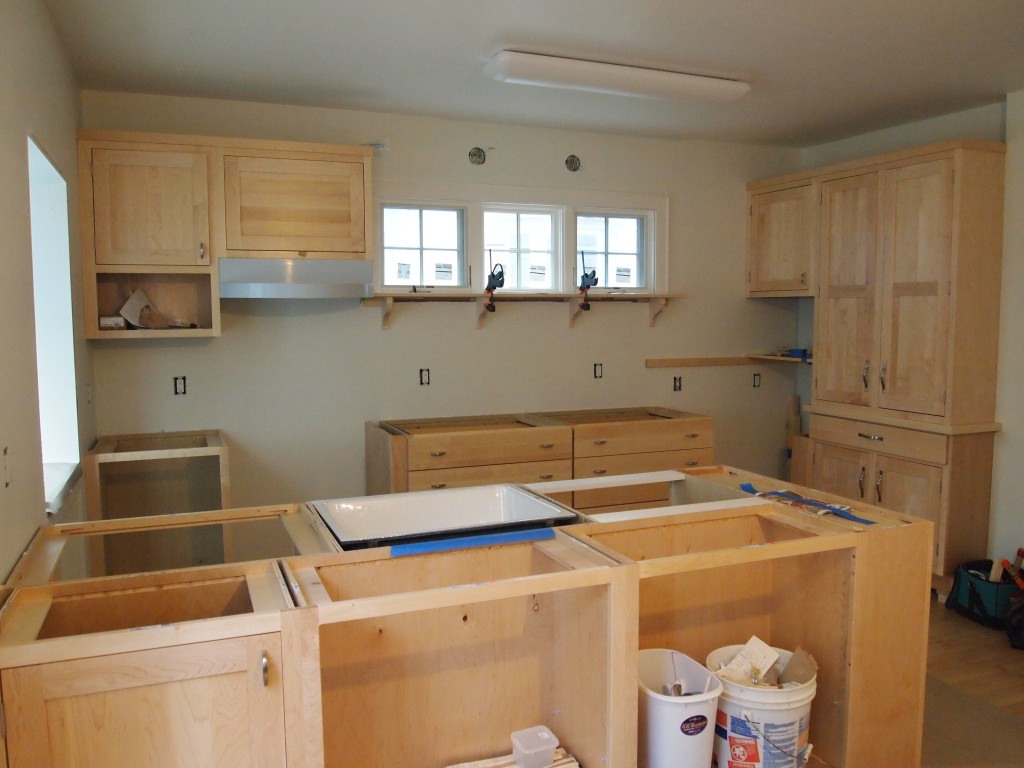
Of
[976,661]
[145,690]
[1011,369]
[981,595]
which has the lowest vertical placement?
[976,661]

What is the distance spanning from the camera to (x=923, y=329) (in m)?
4.04

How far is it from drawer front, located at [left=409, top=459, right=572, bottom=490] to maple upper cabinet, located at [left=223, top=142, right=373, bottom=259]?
1108 millimetres

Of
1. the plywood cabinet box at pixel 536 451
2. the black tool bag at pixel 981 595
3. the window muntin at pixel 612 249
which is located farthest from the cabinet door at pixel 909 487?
the window muntin at pixel 612 249

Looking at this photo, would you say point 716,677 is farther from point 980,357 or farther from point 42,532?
point 980,357

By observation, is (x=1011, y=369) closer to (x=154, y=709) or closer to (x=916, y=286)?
(x=916, y=286)

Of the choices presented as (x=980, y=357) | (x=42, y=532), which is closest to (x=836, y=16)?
(x=980, y=357)

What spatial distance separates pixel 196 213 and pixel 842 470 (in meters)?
3.65

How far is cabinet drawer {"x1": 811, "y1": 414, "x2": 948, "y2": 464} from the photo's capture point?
3975 millimetres

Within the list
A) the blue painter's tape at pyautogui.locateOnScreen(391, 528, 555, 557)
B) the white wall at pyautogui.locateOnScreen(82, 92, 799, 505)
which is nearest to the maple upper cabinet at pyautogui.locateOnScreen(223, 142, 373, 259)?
the white wall at pyautogui.locateOnScreen(82, 92, 799, 505)

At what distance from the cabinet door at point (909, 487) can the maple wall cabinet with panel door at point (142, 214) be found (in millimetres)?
3461

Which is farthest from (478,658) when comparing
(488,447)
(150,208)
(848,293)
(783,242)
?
(783,242)

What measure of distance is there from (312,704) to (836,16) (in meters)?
2.89

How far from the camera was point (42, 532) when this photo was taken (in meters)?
2.07

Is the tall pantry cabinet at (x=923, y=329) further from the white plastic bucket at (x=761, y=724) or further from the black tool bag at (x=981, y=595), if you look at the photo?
the white plastic bucket at (x=761, y=724)
